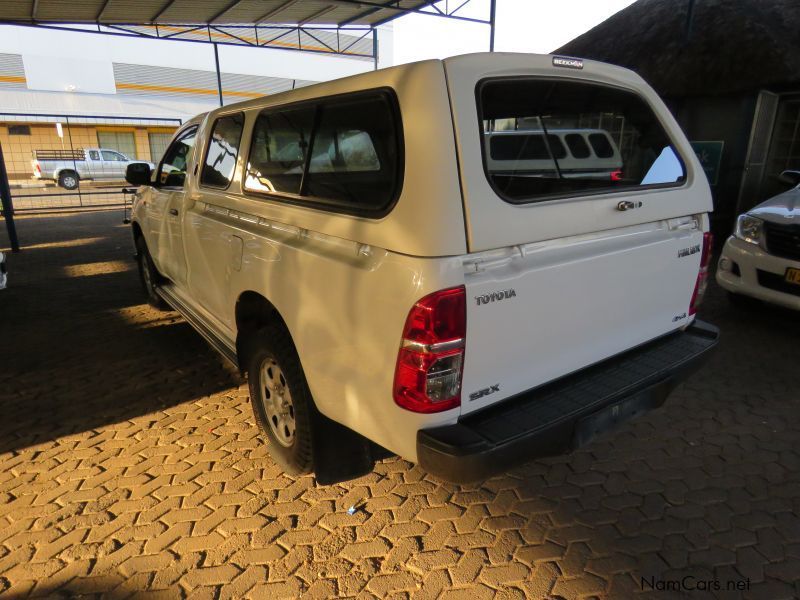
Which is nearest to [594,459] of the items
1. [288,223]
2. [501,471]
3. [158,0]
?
[501,471]

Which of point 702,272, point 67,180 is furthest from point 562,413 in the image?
point 67,180

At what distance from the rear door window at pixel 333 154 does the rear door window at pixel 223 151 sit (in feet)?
0.89

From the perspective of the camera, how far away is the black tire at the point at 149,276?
530cm

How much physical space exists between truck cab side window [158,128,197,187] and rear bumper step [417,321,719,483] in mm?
3346

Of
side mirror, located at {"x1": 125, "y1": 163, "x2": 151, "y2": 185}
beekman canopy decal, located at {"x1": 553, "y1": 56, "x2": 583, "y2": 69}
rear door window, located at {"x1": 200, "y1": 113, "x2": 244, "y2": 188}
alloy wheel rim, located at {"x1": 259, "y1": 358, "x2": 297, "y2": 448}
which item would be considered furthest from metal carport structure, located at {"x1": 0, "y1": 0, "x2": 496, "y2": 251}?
beekman canopy decal, located at {"x1": 553, "y1": 56, "x2": 583, "y2": 69}

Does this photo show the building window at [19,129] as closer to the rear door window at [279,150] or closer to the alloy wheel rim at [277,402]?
the rear door window at [279,150]

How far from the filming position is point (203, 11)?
11.4 metres

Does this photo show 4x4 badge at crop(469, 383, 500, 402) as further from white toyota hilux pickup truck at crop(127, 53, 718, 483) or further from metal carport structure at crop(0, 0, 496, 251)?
metal carport structure at crop(0, 0, 496, 251)

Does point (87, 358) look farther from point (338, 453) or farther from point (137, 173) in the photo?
point (338, 453)

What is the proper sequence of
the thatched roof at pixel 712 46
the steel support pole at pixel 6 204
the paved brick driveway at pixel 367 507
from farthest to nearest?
the steel support pole at pixel 6 204 → the thatched roof at pixel 712 46 → the paved brick driveway at pixel 367 507

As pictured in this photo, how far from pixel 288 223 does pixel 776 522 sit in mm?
2746

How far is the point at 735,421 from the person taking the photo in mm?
3465

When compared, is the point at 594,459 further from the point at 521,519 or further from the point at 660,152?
the point at 660,152

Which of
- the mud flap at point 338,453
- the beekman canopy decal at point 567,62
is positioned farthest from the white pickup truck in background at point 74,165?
the beekman canopy decal at point 567,62
